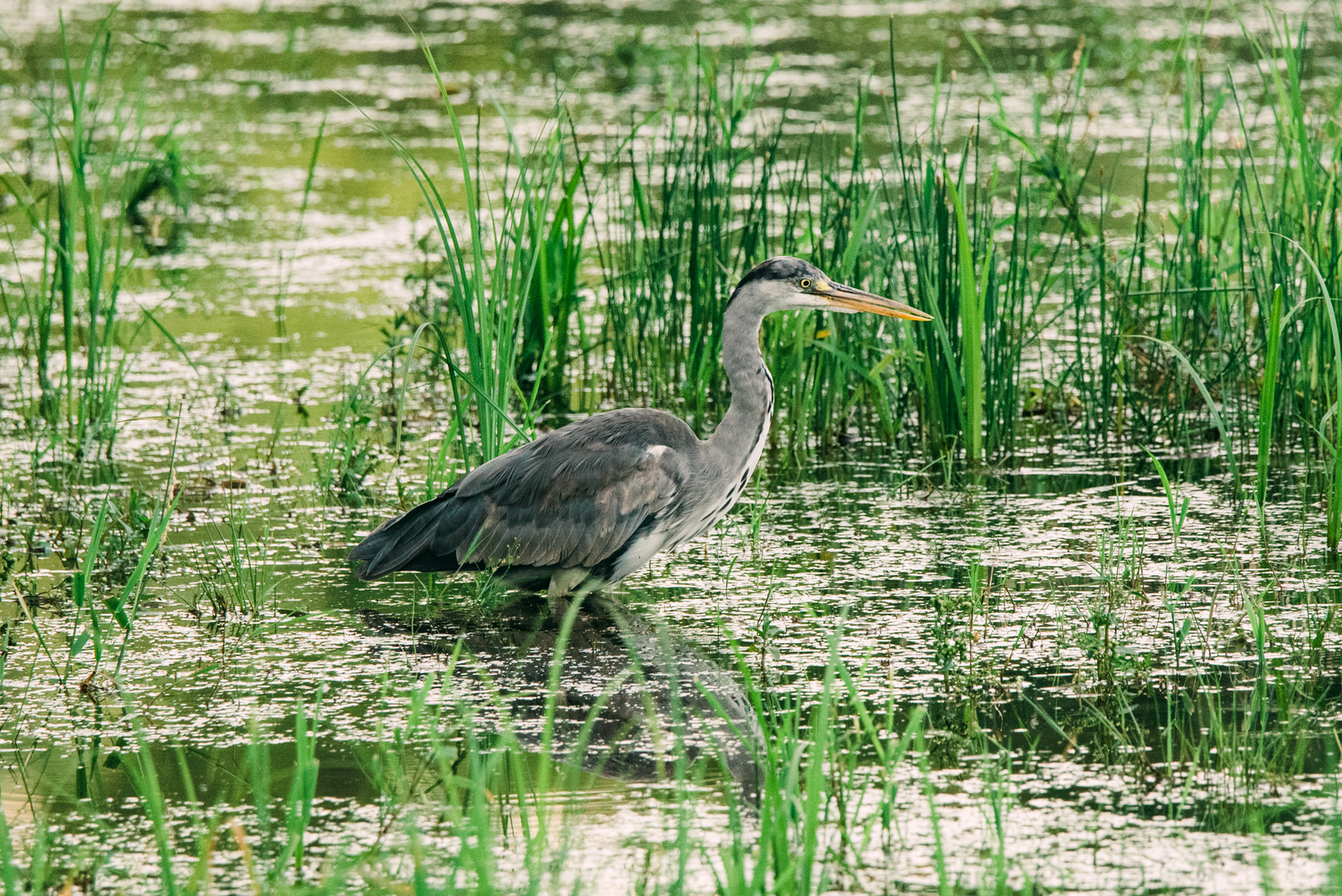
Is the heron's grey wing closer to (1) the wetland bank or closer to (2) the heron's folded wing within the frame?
(2) the heron's folded wing

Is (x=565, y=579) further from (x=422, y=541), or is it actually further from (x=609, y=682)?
(x=609, y=682)

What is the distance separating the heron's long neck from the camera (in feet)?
17.1

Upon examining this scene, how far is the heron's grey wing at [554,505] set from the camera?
5.06 m

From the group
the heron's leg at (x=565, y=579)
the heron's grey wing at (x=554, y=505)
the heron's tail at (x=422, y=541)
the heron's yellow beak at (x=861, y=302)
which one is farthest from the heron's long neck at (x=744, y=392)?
the heron's tail at (x=422, y=541)

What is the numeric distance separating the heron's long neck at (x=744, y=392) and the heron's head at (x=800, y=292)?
0.13 feet

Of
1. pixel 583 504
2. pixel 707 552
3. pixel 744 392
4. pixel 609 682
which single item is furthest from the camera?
pixel 707 552

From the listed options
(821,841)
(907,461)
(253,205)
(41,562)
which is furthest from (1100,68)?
(821,841)

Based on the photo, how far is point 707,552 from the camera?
570 cm

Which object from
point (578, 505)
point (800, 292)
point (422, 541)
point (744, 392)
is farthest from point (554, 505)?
point (800, 292)

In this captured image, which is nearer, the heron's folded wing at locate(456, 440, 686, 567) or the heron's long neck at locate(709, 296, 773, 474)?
the heron's folded wing at locate(456, 440, 686, 567)

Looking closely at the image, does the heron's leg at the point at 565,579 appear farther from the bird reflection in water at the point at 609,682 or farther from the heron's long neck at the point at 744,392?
the heron's long neck at the point at 744,392

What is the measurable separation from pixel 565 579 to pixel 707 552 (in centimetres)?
67

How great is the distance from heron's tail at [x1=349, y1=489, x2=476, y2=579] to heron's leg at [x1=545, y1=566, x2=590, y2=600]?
30 cm

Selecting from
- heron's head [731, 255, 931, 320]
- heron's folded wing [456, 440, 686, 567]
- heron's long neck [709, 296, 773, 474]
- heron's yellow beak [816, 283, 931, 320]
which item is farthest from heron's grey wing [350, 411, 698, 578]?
heron's yellow beak [816, 283, 931, 320]
